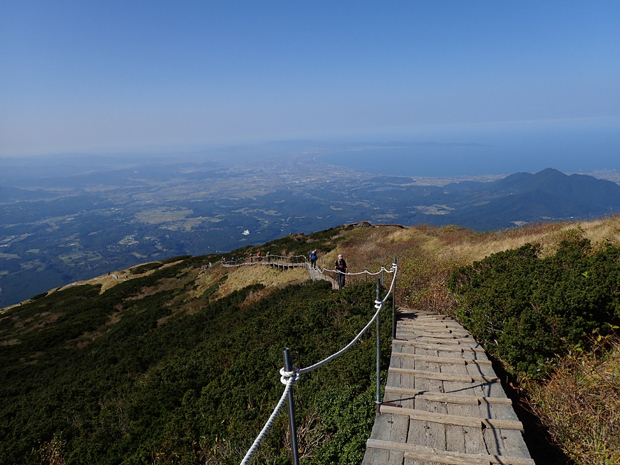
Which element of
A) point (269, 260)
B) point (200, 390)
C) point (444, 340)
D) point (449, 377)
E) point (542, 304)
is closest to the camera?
point (449, 377)

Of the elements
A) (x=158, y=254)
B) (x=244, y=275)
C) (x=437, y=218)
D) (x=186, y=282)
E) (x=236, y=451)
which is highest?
(x=236, y=451)

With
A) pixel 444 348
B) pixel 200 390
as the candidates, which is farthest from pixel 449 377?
pixel 200 390

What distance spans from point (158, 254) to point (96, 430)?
173 metres

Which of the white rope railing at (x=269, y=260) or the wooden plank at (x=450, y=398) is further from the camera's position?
the white rope railing at (x=269, y=260)

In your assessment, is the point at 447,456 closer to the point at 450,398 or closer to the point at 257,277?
the point at 450,398

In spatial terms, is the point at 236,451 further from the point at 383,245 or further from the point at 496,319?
the point at 383,245

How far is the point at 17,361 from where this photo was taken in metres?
17.7

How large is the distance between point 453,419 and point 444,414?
12 cm

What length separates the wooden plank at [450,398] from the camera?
14.6 feet

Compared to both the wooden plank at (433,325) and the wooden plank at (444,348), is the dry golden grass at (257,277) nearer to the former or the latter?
the wooden plank at (433,325)

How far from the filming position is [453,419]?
4.12 meters

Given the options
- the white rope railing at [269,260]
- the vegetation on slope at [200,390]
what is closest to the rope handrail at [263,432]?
the vegetation on slope at [200,390]

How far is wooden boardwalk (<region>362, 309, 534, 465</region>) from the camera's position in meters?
3.57

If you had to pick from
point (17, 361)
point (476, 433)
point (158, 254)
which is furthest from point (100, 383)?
point (158, 254)
